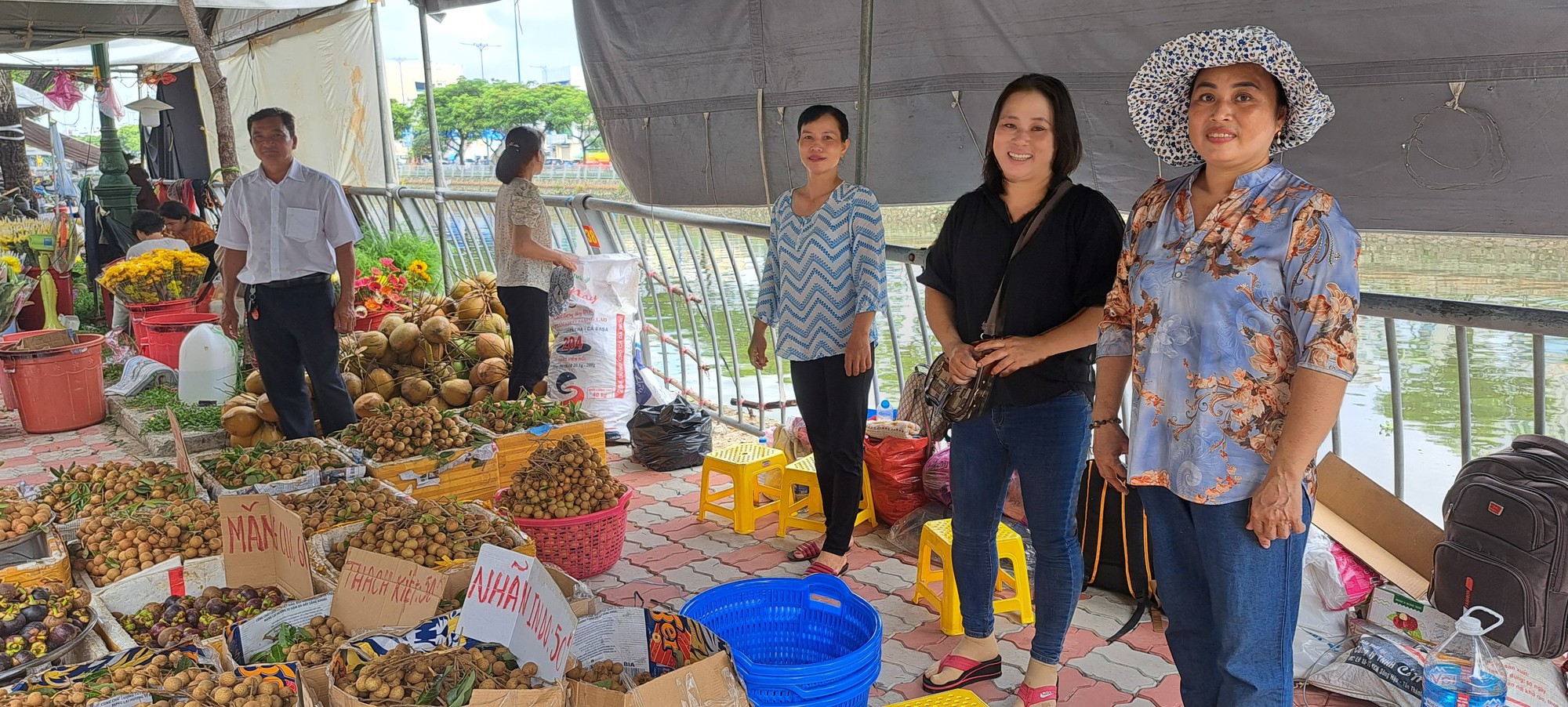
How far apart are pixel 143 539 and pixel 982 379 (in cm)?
239

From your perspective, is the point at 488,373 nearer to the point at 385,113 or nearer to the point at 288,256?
the point at 288,256

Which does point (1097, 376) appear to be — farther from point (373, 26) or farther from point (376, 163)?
point (376, 163)

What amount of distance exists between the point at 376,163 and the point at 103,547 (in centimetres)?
824

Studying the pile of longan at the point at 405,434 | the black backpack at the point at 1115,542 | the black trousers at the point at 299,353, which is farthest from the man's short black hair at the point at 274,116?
the black backpack at the point at 1115,542

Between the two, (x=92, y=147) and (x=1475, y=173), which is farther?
(x=92, y=147)

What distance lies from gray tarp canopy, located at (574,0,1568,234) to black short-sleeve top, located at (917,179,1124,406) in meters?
0.71

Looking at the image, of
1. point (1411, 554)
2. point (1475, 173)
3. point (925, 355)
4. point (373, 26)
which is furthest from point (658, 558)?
point (373, 26)

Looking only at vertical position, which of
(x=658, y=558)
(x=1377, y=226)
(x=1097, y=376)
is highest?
(x=1377, y=226)

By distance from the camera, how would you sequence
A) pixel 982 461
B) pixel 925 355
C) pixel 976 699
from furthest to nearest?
1. pixel 925 355
2. pixel 982 461
3. pixel 976 699

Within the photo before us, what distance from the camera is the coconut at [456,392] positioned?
208 inches

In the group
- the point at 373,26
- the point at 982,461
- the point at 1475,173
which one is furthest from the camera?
the point at 373,26

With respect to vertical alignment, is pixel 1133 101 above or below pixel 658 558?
above

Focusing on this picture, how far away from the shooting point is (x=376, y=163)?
10.3 m

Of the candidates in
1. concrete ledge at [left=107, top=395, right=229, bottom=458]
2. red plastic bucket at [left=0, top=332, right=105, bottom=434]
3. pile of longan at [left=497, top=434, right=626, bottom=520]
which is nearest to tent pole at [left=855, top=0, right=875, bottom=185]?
pile of longan at [left=497, top=434, right=626, bottom=520]
